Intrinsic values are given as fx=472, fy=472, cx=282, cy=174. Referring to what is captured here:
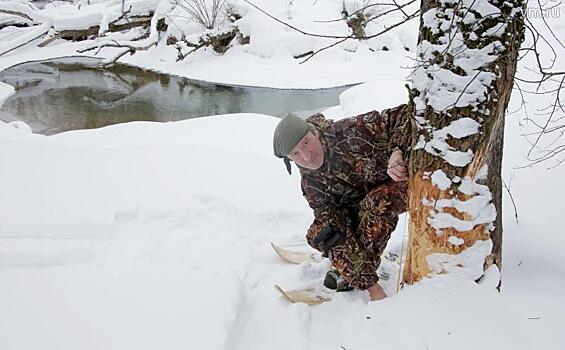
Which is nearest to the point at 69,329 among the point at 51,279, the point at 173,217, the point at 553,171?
the point at 51,279

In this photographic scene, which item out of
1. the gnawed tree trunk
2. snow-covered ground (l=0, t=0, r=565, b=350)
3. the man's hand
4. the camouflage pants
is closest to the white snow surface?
snow-covered ground (l=0, t=0, r=565, b=350)

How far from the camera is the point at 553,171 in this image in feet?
9.31

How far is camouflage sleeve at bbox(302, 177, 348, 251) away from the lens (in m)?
2.23

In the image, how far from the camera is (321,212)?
227cm

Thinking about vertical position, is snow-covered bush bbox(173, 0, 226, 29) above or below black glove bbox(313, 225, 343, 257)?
above

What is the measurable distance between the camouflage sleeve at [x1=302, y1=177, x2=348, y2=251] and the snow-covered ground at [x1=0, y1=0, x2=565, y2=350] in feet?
1.01

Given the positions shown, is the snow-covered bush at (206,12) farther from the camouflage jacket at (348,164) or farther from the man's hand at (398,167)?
the man's hand at (398,167)

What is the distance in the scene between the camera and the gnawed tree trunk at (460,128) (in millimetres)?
1496

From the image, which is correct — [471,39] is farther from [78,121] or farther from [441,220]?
[78,121]

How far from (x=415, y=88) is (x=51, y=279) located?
1.84m

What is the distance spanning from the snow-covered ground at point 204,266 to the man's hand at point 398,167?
1.37 feet

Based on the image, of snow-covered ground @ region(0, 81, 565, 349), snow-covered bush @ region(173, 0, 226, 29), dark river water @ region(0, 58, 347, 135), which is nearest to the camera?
snow-covered ground @ region(0, 81, 565, 349)

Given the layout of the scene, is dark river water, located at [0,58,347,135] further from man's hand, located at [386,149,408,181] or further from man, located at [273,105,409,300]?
man's hand, located at [386,149,408,181]

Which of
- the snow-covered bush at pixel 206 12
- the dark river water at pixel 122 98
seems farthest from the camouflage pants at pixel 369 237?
the snow-covered bush at pixel 206 12
